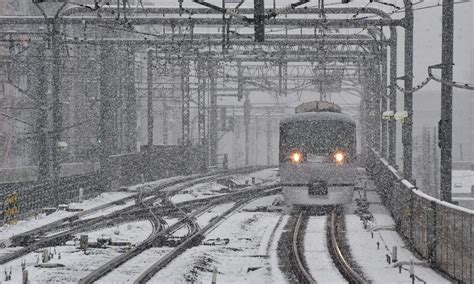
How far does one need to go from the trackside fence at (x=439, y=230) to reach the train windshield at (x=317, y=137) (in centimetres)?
411

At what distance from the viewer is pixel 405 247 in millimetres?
16656

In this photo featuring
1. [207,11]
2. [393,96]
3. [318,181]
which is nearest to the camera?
[318,181]

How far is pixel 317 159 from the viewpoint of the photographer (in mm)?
23234

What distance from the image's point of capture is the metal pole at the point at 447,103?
1579 centimetres

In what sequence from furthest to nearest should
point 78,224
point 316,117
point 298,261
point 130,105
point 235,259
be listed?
point 130,105 < point 316,117 < point 78,224 < point 235,259 < point 298,261

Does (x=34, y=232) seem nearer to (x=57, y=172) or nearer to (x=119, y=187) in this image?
(x=57, y=172)

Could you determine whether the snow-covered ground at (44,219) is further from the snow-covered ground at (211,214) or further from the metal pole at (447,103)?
the metal pole at (447,103)

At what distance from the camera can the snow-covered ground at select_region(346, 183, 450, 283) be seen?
12.9 m

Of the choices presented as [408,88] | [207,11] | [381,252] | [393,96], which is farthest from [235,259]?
[393,96]

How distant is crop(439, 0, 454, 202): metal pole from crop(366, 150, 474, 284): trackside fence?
0.62 meters

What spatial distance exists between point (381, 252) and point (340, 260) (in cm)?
182

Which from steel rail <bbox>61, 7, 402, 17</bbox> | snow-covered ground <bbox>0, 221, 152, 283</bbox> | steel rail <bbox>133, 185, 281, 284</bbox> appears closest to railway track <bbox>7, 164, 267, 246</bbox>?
snow-covered ground <bbox>0, 221, 152, 283</bbox>

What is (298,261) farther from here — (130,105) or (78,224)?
(130,105)

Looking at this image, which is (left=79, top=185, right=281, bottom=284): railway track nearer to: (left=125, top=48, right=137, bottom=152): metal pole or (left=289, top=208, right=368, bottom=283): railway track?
(left=289, top=208, right=368, bottom=283): railway track
